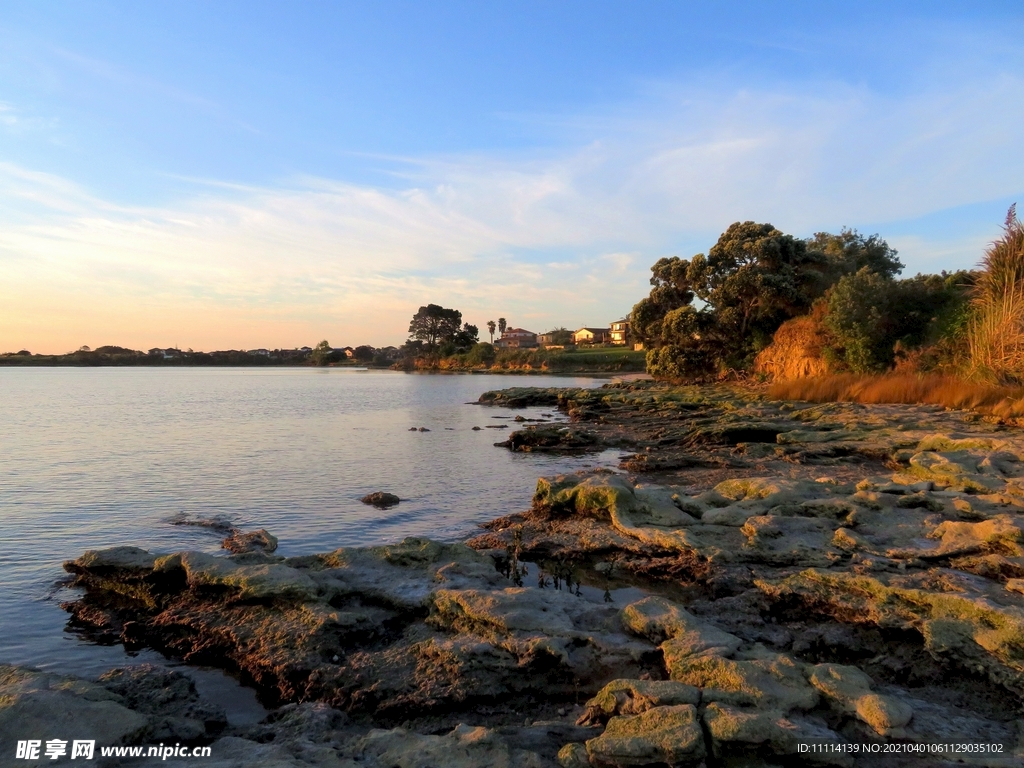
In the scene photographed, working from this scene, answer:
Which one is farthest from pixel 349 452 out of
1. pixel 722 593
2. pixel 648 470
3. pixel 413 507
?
pixel 722 593

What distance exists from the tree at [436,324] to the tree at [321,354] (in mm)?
44700

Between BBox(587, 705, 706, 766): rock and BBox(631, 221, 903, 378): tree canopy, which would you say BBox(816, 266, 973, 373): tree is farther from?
BBox(587, 705, 706, 766): rock

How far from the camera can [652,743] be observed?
4.29 meters

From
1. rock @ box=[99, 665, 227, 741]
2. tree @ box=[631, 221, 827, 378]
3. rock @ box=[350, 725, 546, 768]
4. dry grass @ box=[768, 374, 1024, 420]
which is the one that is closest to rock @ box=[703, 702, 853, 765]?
rock @ box=[350, 725, 546, 768]

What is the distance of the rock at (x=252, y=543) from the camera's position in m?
10.4

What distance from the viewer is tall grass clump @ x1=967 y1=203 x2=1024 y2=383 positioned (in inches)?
736

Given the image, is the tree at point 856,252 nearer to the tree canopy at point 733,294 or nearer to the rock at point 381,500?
the tree canopy at point 733,294

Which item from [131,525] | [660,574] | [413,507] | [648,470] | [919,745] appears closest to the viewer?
[919,745]

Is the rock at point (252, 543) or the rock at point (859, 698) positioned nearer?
the rock at point (859, 698)

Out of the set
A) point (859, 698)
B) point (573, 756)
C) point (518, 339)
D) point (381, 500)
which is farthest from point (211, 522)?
point (518, 339)

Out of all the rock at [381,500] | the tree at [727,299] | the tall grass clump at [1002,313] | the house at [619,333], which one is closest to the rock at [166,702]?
the rock at [381,500]

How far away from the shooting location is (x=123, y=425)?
101 ft

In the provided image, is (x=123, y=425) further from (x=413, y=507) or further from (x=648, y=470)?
(x=648, y=470)

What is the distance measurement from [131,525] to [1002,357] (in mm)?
23553
